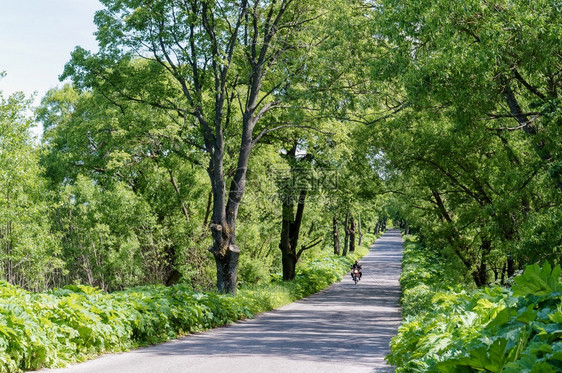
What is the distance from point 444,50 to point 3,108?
3053 centimetres

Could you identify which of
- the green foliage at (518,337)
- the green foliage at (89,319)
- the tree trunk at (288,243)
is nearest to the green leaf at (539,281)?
the green foliage at (518,337)

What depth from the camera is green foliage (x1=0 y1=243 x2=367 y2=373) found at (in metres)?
7.75

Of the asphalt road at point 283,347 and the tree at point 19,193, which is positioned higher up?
the tree at point 19,193

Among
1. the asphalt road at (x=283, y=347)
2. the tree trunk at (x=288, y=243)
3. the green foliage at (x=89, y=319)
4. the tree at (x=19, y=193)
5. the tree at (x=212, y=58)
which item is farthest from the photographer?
the tree at (x=19, y=193)

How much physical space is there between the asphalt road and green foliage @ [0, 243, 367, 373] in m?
0.34

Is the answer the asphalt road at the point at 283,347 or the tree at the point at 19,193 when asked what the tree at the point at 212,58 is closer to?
the asphalt road at the point at 283,347

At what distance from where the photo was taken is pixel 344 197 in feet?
92.4

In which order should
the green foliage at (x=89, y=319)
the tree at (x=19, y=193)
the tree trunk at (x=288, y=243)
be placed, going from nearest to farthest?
the green foliage at (x=89, y=319)
the tree trunk at (x=288, y=243)
the tree at (x=19, y=193)

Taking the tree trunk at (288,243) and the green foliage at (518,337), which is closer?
the green foliage at (518,337)

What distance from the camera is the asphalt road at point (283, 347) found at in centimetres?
885

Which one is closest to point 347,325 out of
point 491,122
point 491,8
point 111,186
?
point 491,122

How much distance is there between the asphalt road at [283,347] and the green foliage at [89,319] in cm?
34

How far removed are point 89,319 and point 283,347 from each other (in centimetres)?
409

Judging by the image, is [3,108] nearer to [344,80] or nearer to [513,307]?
[344,80]
